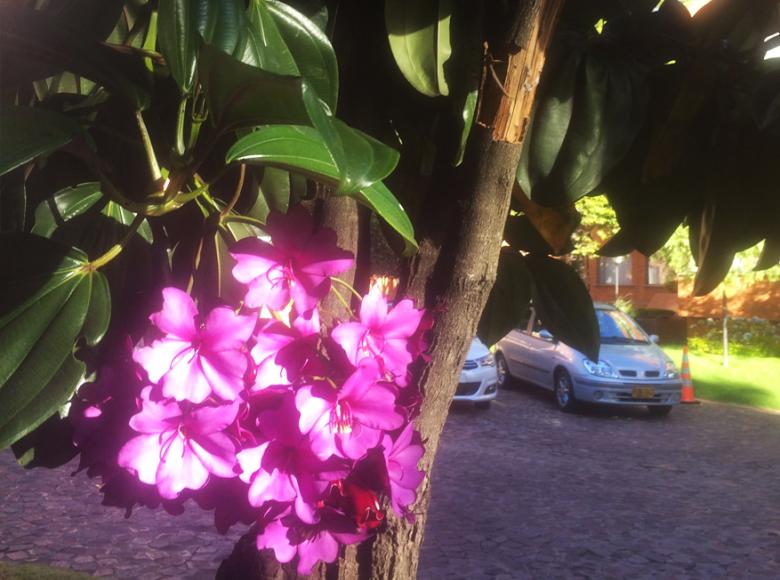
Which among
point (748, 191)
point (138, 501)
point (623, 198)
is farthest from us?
point (623, 198)

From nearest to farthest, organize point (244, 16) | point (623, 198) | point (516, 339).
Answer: point (244, 16) → point (623, 198) → point (516, 339)

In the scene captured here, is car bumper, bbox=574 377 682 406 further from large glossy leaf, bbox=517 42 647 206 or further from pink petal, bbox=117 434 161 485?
pink petal, bbox=117 434 161 485

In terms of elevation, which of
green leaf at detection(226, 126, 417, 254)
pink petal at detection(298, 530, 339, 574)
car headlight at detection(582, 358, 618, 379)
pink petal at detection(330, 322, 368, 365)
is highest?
green leaf at detection(226, 126, 417, 254)

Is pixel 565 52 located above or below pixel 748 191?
above

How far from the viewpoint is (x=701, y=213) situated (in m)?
1.53

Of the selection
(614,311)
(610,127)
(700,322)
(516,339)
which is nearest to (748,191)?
(610,127)

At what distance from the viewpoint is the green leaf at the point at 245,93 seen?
0.65 meters

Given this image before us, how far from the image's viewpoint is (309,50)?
917 mm

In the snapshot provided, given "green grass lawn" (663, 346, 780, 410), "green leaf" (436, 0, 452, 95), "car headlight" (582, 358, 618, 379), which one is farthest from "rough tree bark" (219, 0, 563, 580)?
"green grass lawn" (663, 346, 780, 410)

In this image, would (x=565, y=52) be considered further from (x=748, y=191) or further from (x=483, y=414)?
(x=483, y=414)

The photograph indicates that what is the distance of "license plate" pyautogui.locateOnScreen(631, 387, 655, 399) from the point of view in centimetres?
1295

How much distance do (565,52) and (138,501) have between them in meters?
0.86

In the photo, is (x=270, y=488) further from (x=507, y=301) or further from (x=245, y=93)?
(x=507, y=301)

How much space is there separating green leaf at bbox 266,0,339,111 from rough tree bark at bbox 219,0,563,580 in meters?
0.28
